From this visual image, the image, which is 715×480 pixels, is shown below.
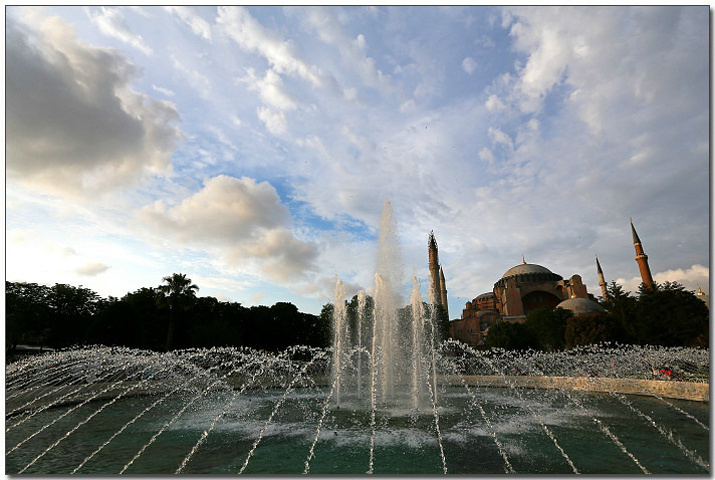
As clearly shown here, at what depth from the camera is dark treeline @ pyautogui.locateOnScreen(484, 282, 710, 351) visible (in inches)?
892

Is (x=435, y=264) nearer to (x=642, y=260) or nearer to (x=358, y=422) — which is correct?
(x=642, y=260)

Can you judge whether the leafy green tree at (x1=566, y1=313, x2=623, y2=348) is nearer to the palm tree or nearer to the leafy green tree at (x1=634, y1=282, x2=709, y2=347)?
the leafy green tree at (x1=634, y1=282, x2=709, y2=347)

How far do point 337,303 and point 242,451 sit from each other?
9027 mm

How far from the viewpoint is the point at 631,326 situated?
26062mm

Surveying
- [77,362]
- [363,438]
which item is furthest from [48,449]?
[77,362]

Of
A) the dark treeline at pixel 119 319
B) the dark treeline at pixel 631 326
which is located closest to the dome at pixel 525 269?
the dark treeline at pixel 631 326

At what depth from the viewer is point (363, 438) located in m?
6.28

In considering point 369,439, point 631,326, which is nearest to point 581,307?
point 631,326

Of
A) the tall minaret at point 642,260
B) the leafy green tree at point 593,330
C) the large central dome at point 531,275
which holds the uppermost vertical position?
the large central dome at point 531,275

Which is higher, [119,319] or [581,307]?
[581,307]

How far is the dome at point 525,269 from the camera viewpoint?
209 ft

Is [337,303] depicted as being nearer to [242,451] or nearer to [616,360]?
[242,451]

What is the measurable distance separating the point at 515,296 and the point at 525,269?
7.65 meters

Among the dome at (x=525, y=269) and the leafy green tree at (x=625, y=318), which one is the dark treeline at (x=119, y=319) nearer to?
the leafy green tree at (x=625, y=318)
